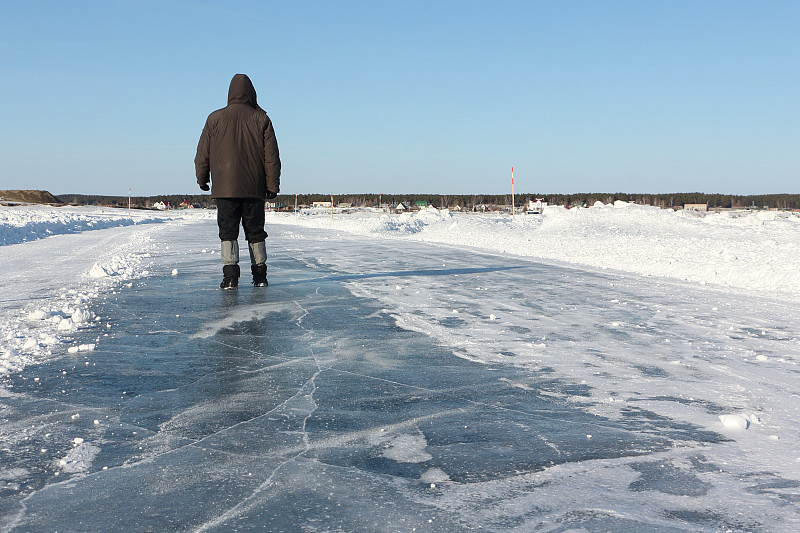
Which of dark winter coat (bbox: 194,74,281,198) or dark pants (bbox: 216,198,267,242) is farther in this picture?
dark pants (bbox: 216,198,267,242)

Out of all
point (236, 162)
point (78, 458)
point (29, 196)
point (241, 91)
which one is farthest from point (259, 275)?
point (29, 196)

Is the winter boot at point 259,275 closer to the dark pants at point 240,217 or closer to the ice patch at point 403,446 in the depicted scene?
the dark pants at point 240,217

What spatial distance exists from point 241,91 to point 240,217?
5.12 feet

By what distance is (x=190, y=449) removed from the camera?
3.00 meters

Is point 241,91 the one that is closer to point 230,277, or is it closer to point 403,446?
point 230,277

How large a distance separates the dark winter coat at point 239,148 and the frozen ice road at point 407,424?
2.20 metres

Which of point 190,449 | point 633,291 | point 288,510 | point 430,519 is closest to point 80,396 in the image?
point 190,449

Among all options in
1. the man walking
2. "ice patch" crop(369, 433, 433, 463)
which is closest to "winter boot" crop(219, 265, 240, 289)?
the man walking

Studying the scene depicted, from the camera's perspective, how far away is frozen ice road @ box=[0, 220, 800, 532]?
7.89 ft

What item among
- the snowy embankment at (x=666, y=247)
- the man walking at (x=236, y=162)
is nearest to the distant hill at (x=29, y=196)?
the snowy embankment at (x=666, y=247)

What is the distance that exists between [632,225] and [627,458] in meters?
27.8

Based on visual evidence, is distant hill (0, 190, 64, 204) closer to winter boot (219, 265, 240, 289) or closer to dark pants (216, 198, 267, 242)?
dark pants (216, 198, 267, 242)

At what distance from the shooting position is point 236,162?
28.1 feet

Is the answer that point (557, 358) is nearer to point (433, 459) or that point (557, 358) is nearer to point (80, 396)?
point (433, 459)
